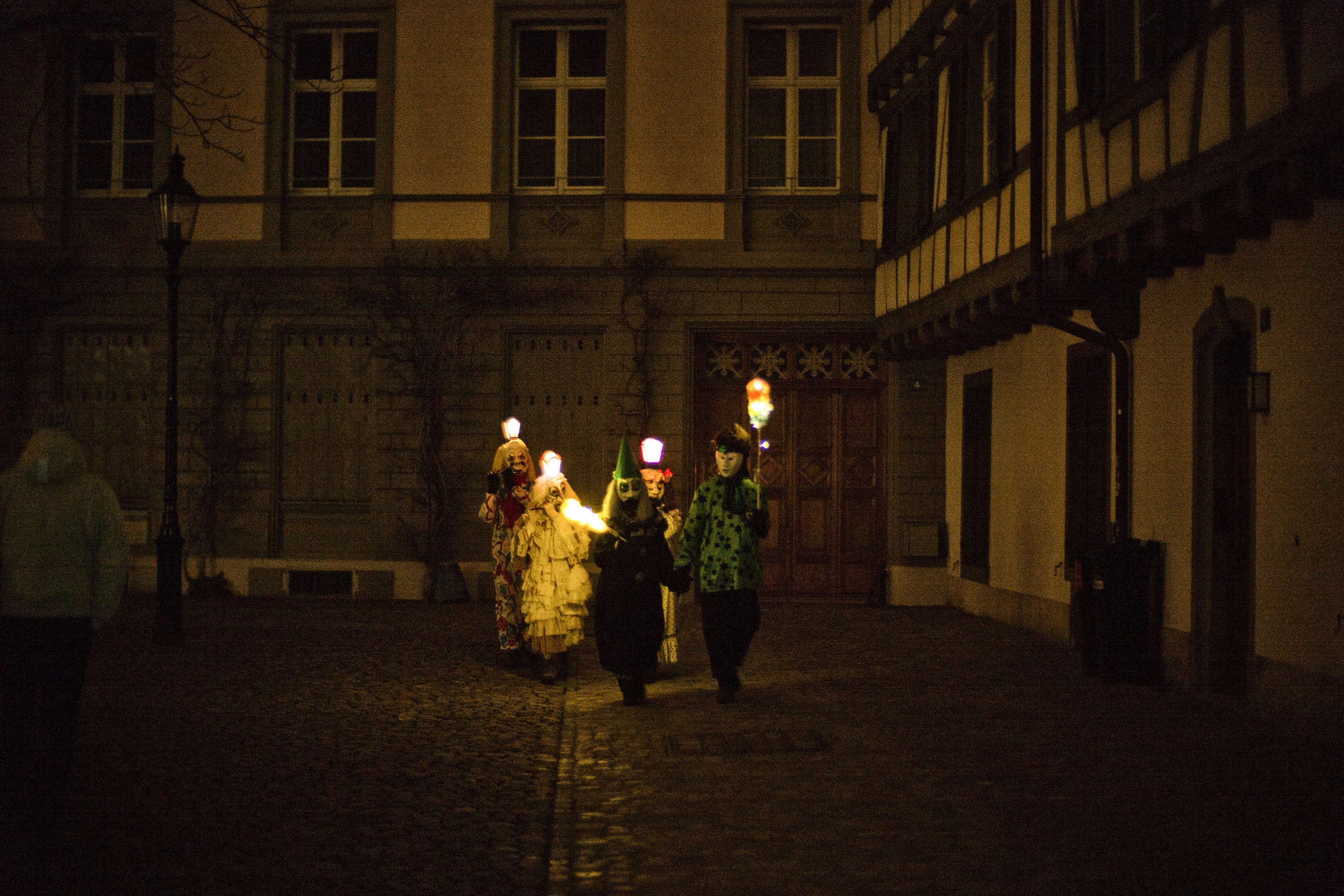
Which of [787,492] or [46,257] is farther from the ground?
[46,257]

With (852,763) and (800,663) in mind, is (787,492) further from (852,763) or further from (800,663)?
(852,763)

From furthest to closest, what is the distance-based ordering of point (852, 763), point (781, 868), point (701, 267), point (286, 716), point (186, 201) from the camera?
point (701, 267)
point (186, 201)
point (286, 716)
point (852, 763)
point (781, 868)

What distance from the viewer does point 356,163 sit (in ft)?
65.9

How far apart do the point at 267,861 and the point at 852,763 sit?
340cm

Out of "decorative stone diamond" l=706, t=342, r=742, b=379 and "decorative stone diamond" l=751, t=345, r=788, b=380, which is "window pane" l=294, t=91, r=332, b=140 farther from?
"decorative stone diamond" l=751, t=345, r=788, b=380

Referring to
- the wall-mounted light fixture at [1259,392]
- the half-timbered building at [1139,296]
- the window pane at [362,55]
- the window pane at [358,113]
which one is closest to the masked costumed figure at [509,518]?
the half-timbered building at [1139,296]

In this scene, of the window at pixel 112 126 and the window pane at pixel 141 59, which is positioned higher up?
the window pane at pixel 141 59

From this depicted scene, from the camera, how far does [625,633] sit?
34.6 feet

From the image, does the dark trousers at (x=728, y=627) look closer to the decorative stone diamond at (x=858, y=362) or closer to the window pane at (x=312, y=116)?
the decorative stone diamond at (x=858, y=362)

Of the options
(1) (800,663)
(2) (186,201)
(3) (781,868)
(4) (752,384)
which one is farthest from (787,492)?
(3) (781,868)

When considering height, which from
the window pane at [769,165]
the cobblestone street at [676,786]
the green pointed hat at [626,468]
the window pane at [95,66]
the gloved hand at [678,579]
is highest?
the window pane at [95,66]

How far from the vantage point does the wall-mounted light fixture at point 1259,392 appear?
393 inches

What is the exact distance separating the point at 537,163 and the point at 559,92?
0.99 metres

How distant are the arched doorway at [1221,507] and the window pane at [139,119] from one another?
14683 mm
